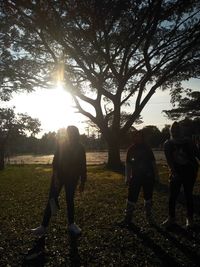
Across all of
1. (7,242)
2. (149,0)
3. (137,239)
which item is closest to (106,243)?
(137,239)

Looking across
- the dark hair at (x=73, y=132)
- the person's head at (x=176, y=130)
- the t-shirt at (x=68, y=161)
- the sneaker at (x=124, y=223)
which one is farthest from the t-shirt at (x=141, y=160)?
the dark hair at (x=73, y=132)

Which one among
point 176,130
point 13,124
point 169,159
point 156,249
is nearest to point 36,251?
point 156,249

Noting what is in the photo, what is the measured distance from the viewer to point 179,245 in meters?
6.00

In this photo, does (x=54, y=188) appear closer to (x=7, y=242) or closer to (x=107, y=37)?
(x=7, y=242)

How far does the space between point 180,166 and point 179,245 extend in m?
1.69

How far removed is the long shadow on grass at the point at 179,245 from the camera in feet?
17.5

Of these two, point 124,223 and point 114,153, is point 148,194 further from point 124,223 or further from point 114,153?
point 114,153

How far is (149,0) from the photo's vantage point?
17.2m

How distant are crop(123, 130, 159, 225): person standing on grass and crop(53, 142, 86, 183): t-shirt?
123cm

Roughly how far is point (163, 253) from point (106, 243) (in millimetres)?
1055

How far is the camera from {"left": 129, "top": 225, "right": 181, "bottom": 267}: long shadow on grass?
5.22m

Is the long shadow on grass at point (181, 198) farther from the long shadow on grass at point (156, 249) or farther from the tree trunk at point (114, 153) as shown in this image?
the tree trunk at point (114, 153)

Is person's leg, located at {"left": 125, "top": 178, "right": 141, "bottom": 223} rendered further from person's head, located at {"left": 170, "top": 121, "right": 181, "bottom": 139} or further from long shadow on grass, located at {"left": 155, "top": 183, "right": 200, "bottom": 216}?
long shadow on grass, located at {"left": 155, "top": 183, "right": 200, "bottom": 216}

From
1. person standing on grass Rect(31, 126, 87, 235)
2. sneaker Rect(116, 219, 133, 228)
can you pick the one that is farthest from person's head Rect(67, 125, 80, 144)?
sneaker Rect(116, 219, 133, 228)
